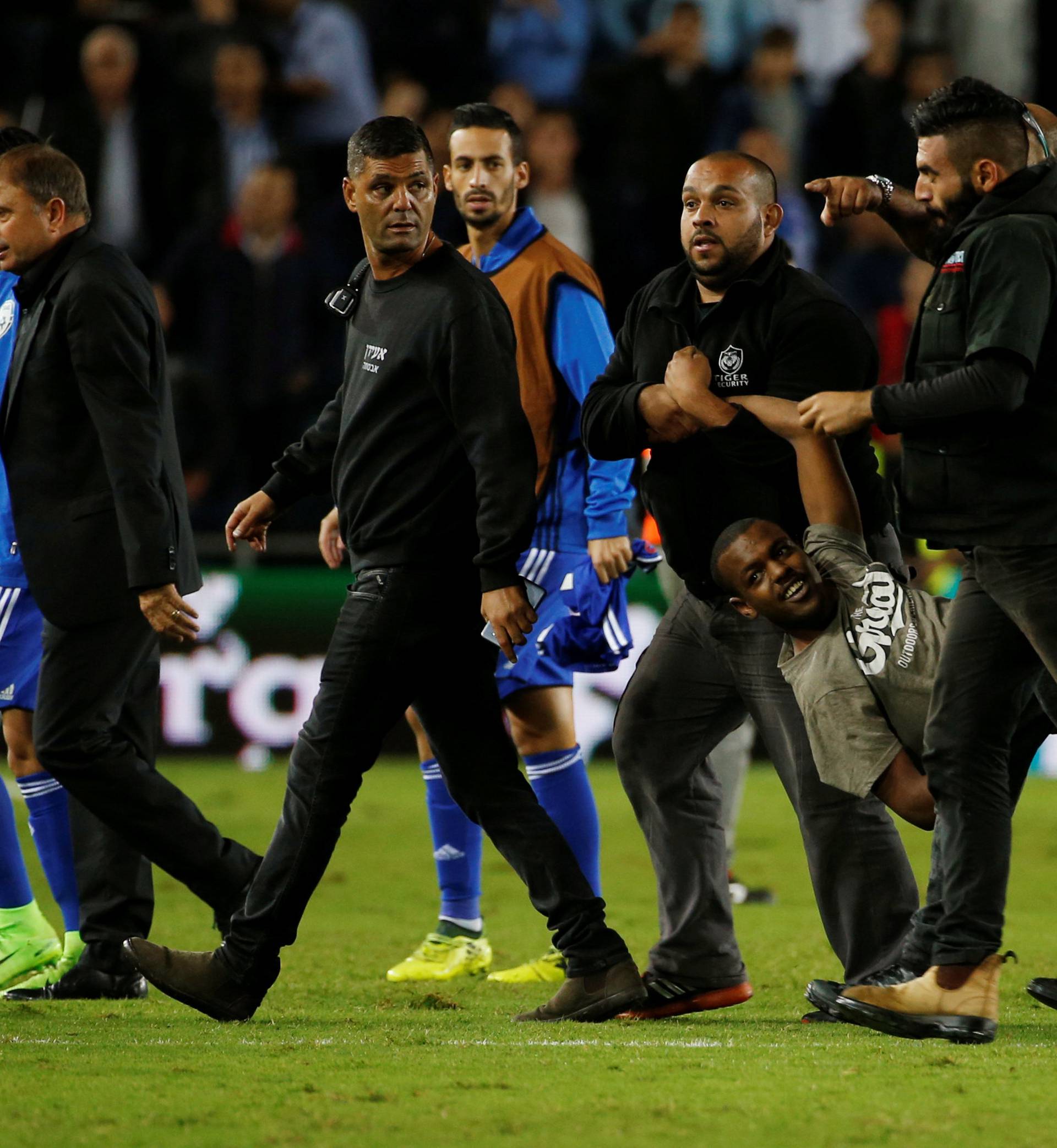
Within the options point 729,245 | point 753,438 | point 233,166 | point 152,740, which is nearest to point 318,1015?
point 152,740

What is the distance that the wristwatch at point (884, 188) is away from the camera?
16.3 feet

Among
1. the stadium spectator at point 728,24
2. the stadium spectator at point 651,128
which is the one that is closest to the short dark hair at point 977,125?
the stadium spectator at point 651,128

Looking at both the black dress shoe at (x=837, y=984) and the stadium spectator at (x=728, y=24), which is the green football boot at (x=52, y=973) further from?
the stadium spectator at (x=728, y=24)

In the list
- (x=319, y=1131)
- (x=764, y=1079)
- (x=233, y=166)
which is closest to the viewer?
(x=319, y=1131)

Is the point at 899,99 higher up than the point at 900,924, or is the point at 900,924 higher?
the point at 899,99

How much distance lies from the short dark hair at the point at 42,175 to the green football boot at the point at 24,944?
2043 mm

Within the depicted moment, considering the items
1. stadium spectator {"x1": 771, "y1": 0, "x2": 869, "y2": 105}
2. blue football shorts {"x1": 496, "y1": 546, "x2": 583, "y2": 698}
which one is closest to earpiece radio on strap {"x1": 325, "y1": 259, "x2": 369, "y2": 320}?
blue football shorts {"x1": 496, "y1": 546, "x2": 583, "y2": 698}

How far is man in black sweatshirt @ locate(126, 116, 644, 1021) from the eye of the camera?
4855 mm

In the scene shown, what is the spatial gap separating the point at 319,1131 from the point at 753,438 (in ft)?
6.94

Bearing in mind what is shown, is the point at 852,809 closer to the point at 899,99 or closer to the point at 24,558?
the point at 24,558

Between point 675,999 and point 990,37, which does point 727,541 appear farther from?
point 990,37

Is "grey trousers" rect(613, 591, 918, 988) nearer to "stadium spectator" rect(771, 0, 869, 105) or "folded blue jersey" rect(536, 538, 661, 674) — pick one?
"folded blue jersey" rect(536, 538, 661, 674)

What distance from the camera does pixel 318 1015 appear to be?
5.15 metres

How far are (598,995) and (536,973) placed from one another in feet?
3.31
